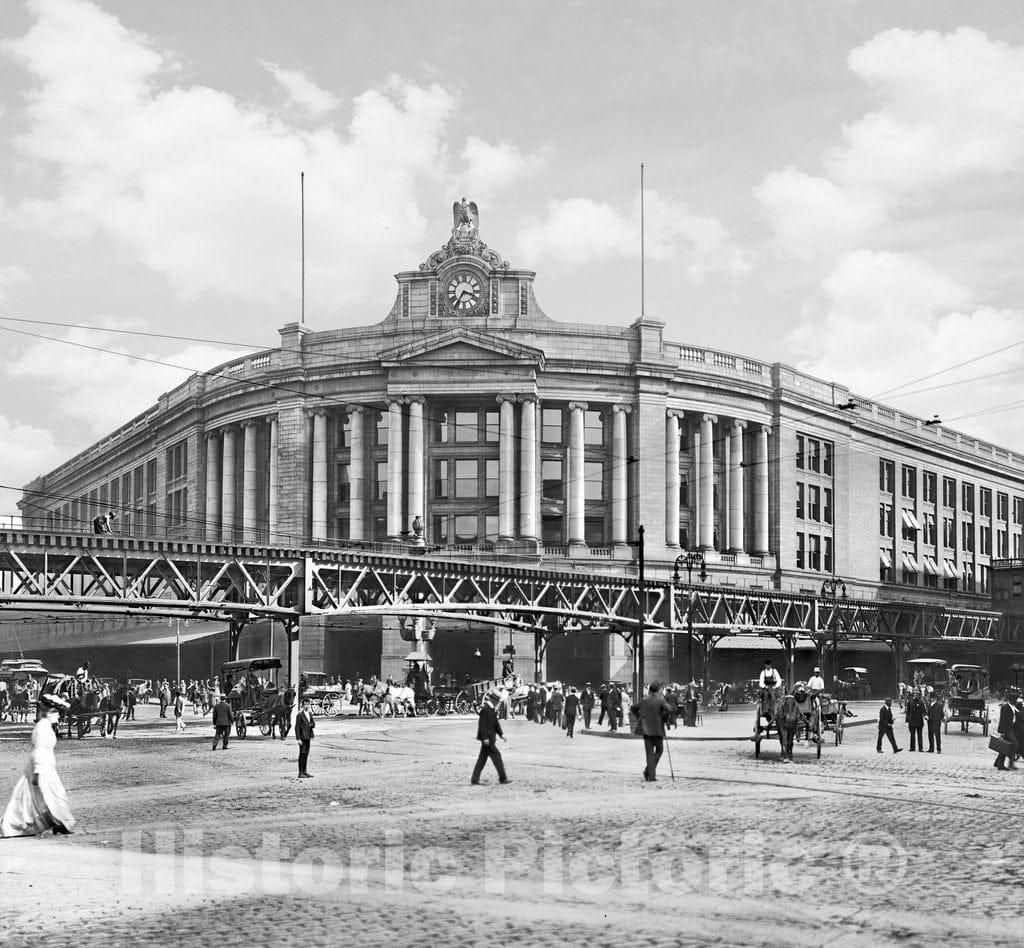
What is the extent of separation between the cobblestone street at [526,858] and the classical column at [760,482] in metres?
67.2

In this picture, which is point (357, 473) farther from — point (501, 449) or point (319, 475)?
point (501, 449)

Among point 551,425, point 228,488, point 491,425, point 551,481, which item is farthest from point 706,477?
point 228,488

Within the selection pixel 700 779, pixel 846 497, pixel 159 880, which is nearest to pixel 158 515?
pixel 846 497

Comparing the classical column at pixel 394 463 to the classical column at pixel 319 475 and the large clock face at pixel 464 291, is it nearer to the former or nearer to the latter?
the classical column at pixel 319 475

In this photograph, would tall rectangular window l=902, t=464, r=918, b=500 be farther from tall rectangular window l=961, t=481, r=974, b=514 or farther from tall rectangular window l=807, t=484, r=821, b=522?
tall rectangular window l=807, t=484, r=821, b=522

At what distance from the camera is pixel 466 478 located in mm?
88562

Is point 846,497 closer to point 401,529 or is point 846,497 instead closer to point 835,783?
point 401,529

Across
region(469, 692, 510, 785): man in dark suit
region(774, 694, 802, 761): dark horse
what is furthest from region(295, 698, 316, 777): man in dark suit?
region(774, 694, 802, 761): dark horse

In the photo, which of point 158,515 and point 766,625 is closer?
point 766,625

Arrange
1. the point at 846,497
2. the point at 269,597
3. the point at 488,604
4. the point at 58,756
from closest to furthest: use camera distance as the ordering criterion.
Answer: the point at 58,756, the point at 269,597, the point at 488,604, the point at 846,497

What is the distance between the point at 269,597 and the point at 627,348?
43279 mm

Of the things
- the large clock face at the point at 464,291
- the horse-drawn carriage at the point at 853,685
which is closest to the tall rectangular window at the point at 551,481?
the large clock face at the point at 464,291

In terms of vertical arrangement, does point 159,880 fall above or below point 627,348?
below

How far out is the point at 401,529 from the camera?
8556 cm
